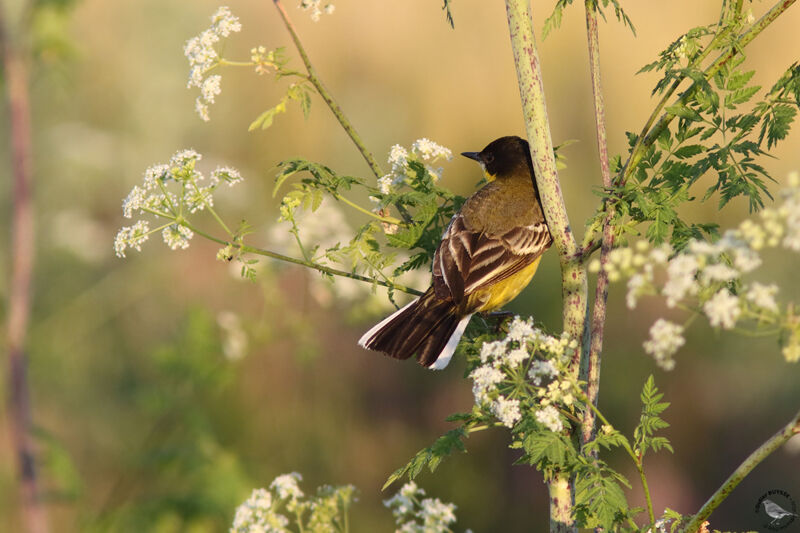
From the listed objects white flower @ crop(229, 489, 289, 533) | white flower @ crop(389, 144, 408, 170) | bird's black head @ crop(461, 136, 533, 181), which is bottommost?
white flower @ crop(229, 489, 289, 533)

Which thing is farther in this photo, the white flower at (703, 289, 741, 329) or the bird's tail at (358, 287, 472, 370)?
the bird's tail at (358, 287, 472, 370)

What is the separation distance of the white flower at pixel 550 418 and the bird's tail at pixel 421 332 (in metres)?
1.08

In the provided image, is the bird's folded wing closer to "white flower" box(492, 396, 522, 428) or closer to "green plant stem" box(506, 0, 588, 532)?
"green plant stem" box(506, 0, 588, 532)

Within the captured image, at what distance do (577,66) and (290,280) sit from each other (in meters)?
4.09

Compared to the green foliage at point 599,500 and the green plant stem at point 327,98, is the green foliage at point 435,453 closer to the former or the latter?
the green foliage at point 599,500

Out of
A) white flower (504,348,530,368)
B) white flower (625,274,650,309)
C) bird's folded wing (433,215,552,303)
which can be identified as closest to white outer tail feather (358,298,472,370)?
bird's folded wing (433,215,552,303)

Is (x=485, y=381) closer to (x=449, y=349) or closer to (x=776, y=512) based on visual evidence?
(x=776, y=512)

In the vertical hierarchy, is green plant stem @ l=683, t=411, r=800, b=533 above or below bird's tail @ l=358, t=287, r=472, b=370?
below

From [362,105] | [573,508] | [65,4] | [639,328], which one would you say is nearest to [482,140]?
[362,105]

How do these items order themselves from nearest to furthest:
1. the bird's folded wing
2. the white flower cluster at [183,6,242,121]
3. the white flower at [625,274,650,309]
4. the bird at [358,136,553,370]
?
1. the white flower at [625,274,650,309]
2. the white flower cluster at [183,6,242,121]
3. the bird at [358,136,553,370]
4. the bird's folded wing

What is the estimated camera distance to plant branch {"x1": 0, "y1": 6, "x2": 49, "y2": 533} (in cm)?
492

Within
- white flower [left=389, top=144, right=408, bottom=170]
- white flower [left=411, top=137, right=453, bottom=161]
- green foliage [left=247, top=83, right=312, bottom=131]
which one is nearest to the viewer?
green foliage [left=247, top=83, right=312, bottom=131]

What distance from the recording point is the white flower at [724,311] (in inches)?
62.4

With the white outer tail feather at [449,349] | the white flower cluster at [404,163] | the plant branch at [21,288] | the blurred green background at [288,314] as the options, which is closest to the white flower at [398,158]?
the white flower cluster at [404,163]
